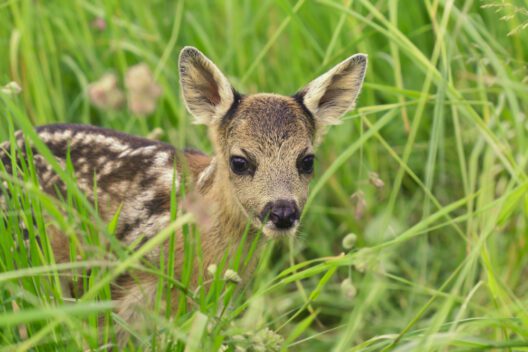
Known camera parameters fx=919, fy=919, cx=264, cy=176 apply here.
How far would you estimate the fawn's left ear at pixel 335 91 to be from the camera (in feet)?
17.4

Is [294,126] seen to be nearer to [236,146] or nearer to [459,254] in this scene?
[236,146]

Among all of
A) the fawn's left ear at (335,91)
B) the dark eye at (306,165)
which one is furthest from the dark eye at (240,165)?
the fawn's left ear at (335,91)

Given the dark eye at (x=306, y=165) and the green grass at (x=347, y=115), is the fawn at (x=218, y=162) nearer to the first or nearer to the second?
the dark eye at (x=306, y=165)

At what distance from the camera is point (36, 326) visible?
12.6ft

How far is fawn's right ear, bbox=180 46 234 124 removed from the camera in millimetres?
5141

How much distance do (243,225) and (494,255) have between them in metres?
1.76

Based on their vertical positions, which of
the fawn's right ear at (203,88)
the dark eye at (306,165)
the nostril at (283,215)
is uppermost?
the fawn's right ear at (203,88)

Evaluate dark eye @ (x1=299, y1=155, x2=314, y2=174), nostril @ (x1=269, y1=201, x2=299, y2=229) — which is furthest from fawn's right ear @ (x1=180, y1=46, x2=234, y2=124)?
nostril @ (x1=269, y1=201, x2=299, y2=229)

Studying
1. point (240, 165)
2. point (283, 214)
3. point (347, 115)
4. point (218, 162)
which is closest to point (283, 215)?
point (283, 214)

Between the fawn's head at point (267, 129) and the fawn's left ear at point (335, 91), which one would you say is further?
the fawn's left ear at point (335, 91)

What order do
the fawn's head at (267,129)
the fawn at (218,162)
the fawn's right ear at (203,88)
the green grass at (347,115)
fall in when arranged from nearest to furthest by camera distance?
the fawn's head at (267,129) < the fawn at (218,162) < the fawn's right ear at (203,88) < the green grass at (347,115)

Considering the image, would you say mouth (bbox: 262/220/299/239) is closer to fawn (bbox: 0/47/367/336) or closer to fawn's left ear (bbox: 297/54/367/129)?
fawn (bbox: 0/47/367/336)

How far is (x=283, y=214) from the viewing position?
4543 millimetres

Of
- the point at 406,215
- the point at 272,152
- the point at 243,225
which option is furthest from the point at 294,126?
the point at 406,215
